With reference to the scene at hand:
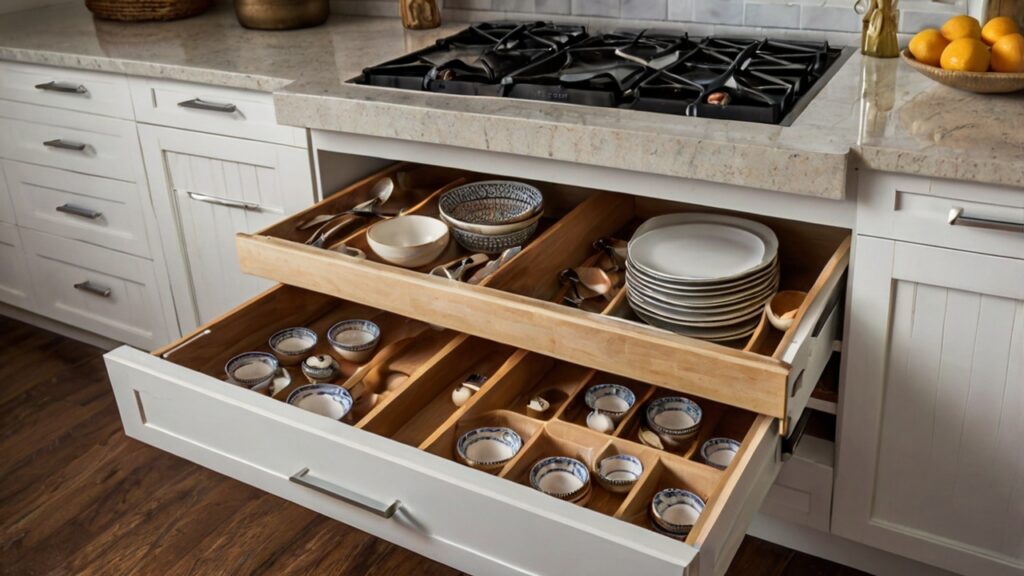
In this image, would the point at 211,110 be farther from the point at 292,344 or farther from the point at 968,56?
the point at 968,56

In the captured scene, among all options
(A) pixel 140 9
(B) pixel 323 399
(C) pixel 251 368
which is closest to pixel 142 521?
(C) pixel 251 368

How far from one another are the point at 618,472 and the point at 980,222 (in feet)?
2.06

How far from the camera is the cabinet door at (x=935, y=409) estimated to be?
4.82 feet

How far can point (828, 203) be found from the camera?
151 centimetres

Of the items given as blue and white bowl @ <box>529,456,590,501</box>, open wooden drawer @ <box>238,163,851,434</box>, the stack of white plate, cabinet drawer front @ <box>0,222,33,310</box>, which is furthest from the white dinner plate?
cabinet drawer front @ <box>0,222,33,310</box>

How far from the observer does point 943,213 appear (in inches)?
56.2

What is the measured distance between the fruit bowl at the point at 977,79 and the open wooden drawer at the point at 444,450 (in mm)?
642

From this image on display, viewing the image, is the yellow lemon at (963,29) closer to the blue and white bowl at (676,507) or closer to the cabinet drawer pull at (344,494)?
the blue and white bowl at (676,507)

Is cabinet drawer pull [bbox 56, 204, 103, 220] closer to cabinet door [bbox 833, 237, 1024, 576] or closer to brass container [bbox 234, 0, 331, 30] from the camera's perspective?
brass container [bbox 234, 0, 331, 30]

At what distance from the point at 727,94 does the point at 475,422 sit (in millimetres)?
710

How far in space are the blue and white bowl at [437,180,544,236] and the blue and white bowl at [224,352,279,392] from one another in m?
0.43

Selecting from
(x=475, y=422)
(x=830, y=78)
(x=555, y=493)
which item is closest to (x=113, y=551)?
(x=475, y=422)

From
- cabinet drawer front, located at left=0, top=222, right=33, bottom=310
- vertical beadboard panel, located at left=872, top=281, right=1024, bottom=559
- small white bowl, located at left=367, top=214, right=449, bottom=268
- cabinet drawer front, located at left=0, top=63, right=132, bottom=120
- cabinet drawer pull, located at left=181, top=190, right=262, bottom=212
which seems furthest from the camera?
cabinet drawer front, located at left=0, top=222, right=33, bottom=310

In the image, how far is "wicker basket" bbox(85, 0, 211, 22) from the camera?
2.65 m
